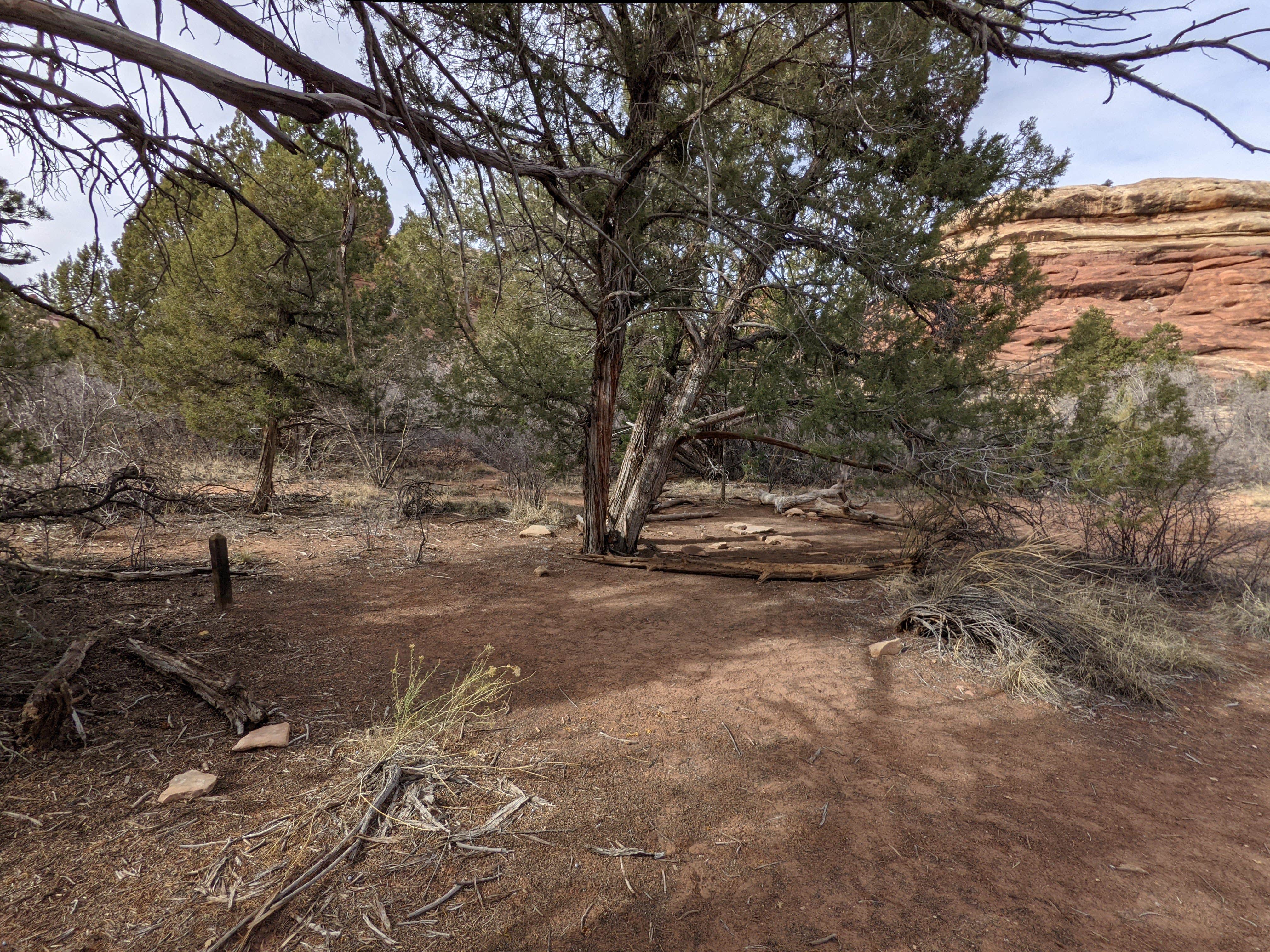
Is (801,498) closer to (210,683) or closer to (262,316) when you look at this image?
(262,316)

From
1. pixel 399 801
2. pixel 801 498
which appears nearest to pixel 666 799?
pixel 399 801

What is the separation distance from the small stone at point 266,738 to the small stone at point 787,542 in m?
6.35

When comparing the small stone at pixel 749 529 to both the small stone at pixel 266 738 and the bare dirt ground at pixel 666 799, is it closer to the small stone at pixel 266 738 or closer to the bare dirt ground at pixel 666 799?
the bare dirt ground at pixel 666 799

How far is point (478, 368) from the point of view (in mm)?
6816

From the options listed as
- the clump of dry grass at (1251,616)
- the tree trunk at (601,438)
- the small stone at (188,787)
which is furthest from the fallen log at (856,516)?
the small stone at (188,787)

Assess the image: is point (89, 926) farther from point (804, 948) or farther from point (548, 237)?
point (548, 237)

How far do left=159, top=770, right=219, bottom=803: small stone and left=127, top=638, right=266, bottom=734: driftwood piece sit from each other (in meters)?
0.39

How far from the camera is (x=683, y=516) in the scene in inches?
392

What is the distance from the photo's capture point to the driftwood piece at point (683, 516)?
31.6 ft

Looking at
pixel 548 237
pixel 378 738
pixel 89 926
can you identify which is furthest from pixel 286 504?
pixel 89 926

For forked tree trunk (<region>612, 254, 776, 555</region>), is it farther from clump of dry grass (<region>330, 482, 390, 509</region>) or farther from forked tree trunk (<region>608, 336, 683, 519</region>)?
clump of dry grass (<region>330, 482, 390, 509</region>)

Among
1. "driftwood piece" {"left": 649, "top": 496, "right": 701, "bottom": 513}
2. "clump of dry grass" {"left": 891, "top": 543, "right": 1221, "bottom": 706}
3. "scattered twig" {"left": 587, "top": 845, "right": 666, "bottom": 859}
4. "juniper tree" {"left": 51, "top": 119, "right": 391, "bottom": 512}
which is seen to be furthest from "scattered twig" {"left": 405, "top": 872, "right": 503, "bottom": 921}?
"driftwood piece" {"left": 649, "top": 496, "right": 701, "bottom": 513}

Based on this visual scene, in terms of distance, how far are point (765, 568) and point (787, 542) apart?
2.19 m

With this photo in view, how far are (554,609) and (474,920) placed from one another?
10.3 feet
